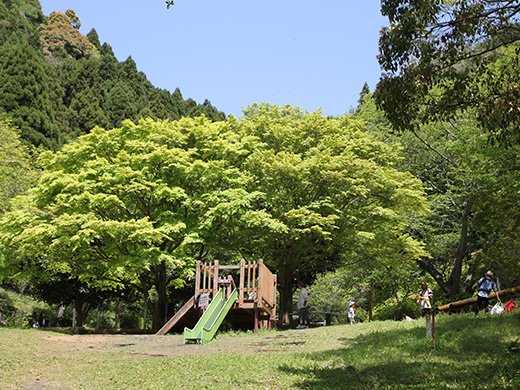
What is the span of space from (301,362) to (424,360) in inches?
101

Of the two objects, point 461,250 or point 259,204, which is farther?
point 461,250

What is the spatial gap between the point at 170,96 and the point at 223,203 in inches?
3076

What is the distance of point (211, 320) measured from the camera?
18.2 metres

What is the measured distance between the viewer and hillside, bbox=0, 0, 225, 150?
2458 inches

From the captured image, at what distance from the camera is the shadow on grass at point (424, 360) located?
8.80 m

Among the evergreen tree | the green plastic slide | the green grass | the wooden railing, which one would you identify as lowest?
the green grass

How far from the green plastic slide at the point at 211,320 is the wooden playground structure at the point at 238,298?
0.78 ft

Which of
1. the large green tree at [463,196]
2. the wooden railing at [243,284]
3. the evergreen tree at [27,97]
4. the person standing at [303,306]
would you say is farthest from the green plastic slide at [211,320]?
the evergreen tree at [27,97]

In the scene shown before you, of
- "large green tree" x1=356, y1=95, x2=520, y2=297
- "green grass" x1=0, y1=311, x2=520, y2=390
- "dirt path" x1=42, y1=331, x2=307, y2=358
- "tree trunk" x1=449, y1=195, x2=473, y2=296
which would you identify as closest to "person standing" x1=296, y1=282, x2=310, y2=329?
"dirt path" x1=42, y1=331, x2=307, y2=358

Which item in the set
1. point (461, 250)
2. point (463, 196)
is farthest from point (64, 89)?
point (461, 250)

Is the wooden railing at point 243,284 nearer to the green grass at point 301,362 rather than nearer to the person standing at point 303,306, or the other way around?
the person standing at point 303,306

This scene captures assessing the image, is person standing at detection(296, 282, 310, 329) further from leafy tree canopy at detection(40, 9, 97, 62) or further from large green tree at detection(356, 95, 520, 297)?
leafy tree canopy at detection(40, 9, 97, 62)

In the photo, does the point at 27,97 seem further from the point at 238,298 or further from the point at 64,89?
the point at 238,298

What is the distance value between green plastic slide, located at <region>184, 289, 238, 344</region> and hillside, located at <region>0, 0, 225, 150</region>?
145ft
